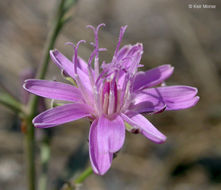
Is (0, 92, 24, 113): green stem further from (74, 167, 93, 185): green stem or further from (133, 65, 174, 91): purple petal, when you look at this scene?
(133, 65, 174, 91): purple petal

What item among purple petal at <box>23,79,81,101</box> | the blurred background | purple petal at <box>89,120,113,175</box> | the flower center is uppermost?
purple petal at <box>23,79,81,101</box>

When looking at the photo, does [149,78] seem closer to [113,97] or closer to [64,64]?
A: [113,97]

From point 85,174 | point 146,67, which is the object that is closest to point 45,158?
point 85,174

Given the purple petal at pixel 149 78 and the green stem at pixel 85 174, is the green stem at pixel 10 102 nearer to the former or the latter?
the green stem at pixel 85 174

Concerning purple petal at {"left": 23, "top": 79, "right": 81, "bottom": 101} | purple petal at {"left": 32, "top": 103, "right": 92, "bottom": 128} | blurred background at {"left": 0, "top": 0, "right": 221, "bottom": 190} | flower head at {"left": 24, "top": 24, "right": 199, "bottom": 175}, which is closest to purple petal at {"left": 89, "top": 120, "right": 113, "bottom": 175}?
flower head at {"left": 24, "top": 24, "right": 199, "bottom": 175}

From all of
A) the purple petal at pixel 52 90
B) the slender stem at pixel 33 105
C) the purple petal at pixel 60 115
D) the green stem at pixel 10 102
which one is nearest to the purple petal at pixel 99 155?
the purple petal at pixel 60 115

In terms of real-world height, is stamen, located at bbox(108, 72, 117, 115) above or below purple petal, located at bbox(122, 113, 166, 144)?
above
